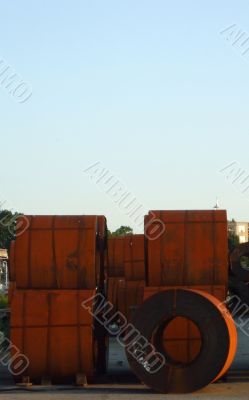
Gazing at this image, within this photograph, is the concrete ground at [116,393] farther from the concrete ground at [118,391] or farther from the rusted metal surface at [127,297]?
the rusted metal surface at [127,297]

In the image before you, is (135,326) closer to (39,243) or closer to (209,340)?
(209,340)

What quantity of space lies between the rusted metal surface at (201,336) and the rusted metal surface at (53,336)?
2.76 ft

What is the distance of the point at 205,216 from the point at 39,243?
2.71m

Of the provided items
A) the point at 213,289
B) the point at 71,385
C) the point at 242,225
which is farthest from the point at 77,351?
the point at 242,225

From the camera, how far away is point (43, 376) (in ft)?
43.6

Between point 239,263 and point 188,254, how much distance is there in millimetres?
2694

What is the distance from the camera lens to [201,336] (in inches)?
504

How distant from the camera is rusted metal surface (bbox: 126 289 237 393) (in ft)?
40.7

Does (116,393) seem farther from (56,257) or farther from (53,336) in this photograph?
(56,257)

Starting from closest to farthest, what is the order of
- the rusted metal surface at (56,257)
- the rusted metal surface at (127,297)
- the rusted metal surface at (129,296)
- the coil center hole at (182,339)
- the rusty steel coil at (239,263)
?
the coil center hole at (182,339), the rusted metal surface at (56,257), the rusty steel coil at (239,263), the rusted metal surface at (127,297), the rusted metal surface at (129,296)

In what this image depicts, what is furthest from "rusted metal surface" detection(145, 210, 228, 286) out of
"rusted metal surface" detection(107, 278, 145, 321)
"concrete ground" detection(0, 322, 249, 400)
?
"rusted metal surface" detection(107, 278, 145, 321)

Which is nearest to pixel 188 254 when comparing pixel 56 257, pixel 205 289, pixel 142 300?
pixel 205 289

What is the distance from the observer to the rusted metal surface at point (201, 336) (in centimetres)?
1240

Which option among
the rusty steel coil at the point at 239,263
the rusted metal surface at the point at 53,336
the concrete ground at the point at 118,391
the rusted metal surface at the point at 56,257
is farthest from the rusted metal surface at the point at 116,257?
the rusted metal surface at the point at 53,336
